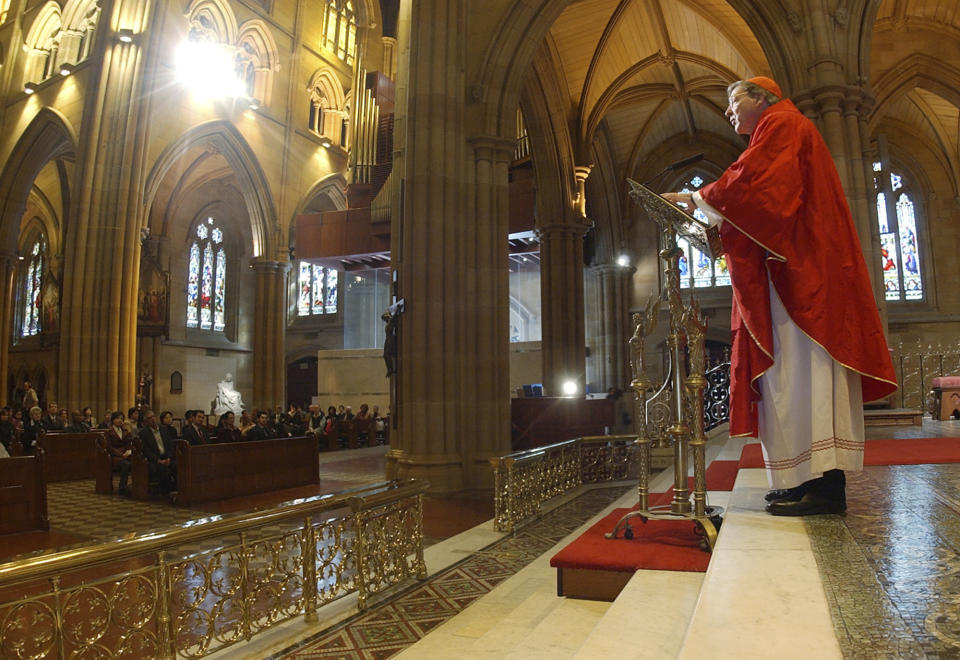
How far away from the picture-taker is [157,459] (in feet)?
27.1

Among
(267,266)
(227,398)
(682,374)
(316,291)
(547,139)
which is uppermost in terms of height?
(547,139)

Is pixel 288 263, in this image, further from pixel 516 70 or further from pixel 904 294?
pixel 904 294

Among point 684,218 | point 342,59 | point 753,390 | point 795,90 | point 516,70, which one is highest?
point 342,59

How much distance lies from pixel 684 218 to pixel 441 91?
6535 mm

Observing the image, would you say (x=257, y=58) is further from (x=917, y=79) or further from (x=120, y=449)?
(x=917, y=79)

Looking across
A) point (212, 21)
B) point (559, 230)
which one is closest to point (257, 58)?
point (212, 21)

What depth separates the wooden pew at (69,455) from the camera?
416 inches

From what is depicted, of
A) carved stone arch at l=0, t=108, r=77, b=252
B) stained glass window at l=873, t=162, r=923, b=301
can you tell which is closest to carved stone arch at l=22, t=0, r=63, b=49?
carved stone arch at l=0, t=108, r=77, b=252

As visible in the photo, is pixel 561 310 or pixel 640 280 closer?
pixel 561 310

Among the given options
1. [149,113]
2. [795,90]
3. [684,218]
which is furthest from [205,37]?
[684,218]

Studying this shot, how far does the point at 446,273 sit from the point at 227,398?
19.5m

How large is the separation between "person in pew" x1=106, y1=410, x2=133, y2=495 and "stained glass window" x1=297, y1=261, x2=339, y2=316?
57.6 feet

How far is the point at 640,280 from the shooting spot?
68.7 feet

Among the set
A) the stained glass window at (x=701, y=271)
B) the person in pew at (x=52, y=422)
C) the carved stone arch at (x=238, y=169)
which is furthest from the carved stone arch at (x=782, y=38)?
the carved stone arch at (x=238, y=169)
